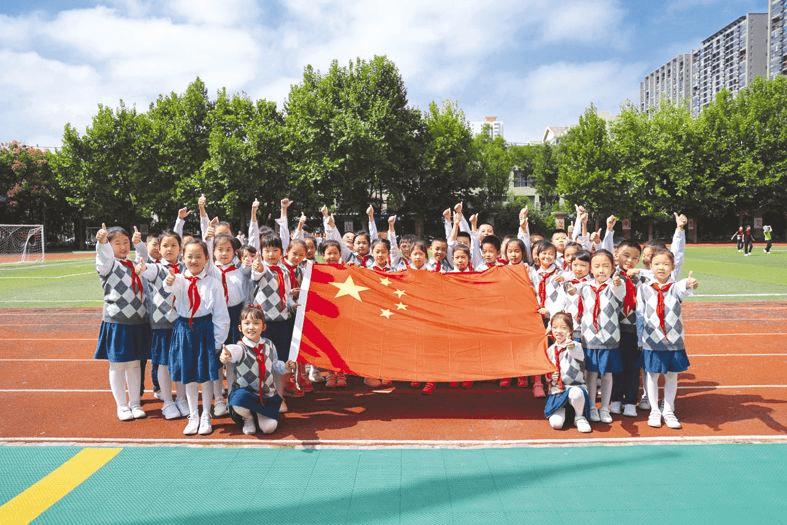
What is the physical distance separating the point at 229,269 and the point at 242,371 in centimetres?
104

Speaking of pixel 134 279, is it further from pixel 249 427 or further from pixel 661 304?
pixel 661 304

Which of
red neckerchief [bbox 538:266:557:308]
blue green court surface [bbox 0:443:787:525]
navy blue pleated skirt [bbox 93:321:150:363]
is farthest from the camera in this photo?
red neckerchief [bbox 538:266:557:308]

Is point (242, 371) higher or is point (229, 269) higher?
point (229, 269)

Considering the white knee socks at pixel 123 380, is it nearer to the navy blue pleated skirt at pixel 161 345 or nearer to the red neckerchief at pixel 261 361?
the navy blue pleated skirt at pixel 161 345

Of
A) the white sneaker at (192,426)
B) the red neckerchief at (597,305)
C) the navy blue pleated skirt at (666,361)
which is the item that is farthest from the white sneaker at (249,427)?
the navy blue pleated skirt at (666,361)

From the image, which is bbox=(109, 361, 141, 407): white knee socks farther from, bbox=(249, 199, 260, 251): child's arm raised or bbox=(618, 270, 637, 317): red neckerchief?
bbox=(618, 270, 637, 317): red neckerchief

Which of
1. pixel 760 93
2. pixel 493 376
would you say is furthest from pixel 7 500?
pixel 760 93

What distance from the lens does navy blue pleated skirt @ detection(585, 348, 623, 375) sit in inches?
187

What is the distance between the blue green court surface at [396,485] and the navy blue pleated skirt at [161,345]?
0.93 m

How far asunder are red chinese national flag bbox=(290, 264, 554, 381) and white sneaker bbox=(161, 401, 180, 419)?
4.04 feet

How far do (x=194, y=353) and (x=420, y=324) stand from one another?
2222 millimetres

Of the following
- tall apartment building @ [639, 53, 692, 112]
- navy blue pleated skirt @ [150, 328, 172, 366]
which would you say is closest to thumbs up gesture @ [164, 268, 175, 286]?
navy blue pleated skirt @ [150, 328, 172, 366]

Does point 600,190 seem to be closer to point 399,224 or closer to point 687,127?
point 687,127

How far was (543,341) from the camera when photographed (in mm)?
5176
